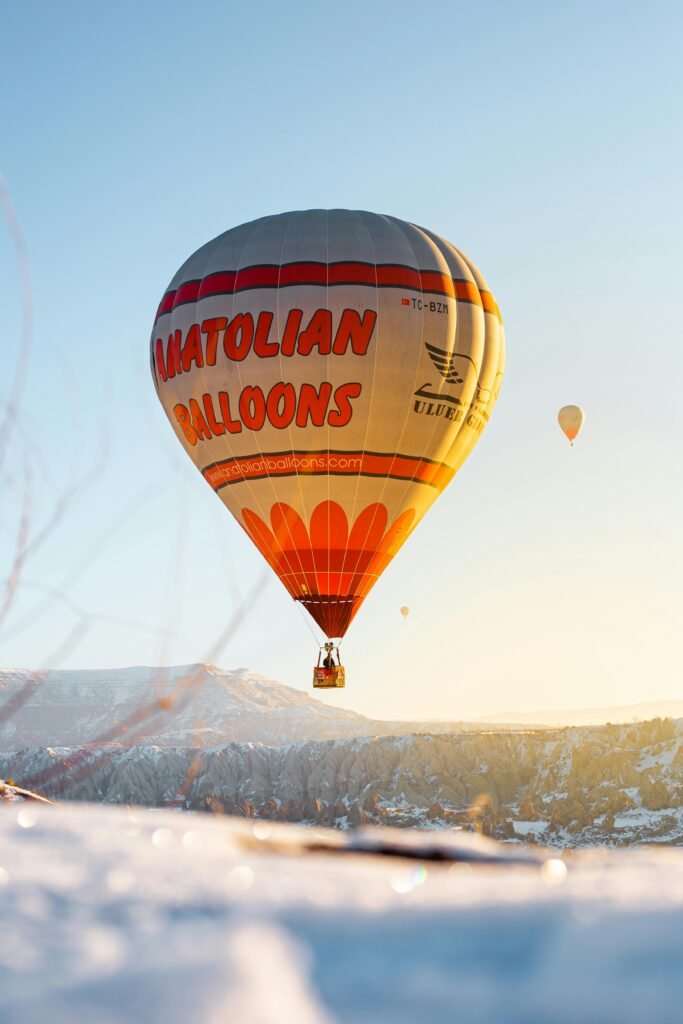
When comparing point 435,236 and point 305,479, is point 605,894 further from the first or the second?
point 435,236

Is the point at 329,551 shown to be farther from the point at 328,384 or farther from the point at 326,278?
the point at 326,278

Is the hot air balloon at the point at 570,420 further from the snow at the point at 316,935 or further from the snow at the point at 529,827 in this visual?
the snow at the point at 529,827

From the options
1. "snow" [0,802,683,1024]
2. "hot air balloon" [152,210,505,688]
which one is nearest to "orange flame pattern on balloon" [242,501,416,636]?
"hot air balloon" [152,210,505,688]

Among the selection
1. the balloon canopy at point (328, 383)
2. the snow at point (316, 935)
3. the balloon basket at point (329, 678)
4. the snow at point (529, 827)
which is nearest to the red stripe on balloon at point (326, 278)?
the balloon canopy at point (328, 383)

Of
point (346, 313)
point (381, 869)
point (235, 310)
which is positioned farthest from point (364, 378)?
point (381, 869)

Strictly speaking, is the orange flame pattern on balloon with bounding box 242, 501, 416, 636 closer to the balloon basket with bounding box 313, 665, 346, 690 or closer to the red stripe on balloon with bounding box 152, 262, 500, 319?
the balloon basket with bounding box 313, 665, 346, 690
